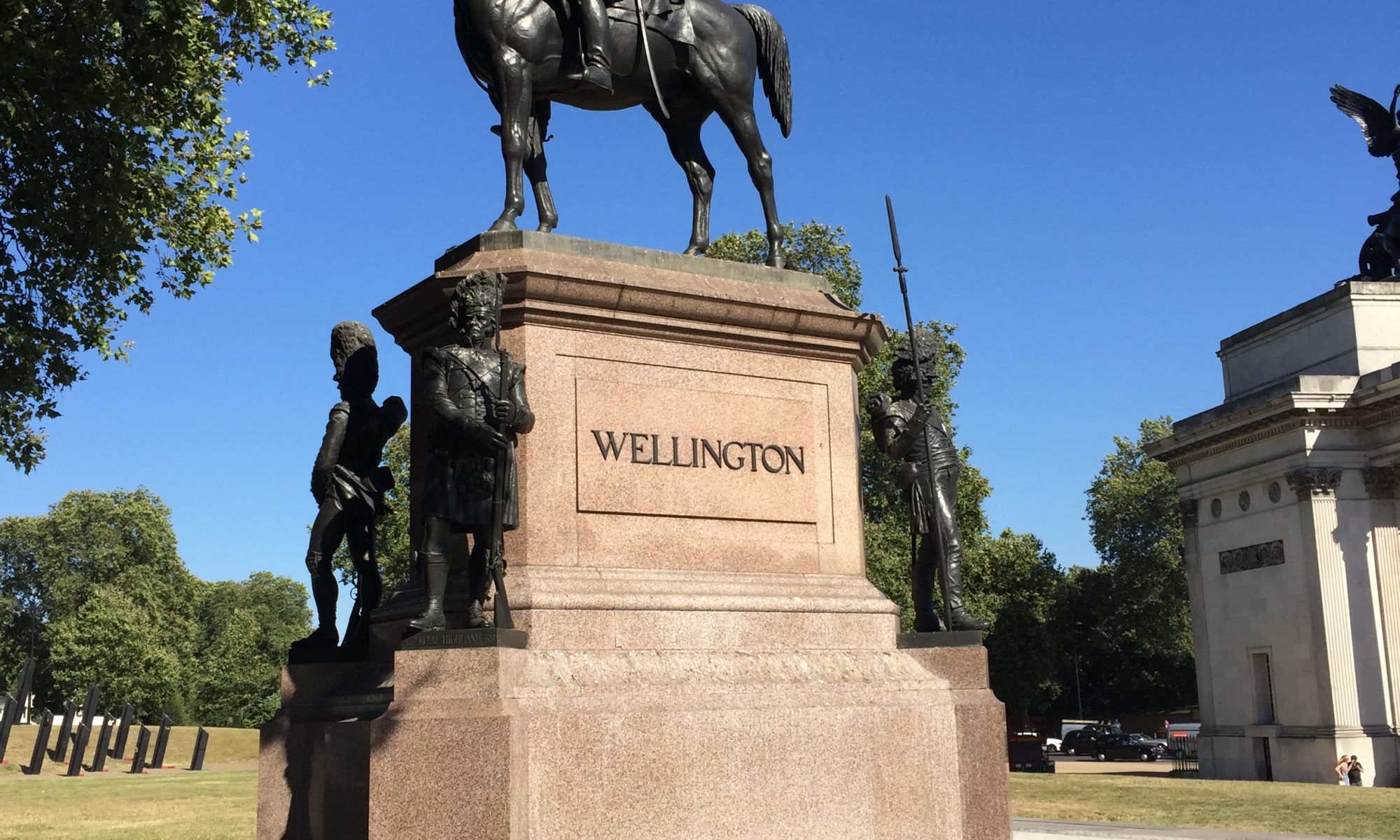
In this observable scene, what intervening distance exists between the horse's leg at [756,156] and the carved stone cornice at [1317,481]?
34.3 m

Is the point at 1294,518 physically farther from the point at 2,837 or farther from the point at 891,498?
the point at 2,837

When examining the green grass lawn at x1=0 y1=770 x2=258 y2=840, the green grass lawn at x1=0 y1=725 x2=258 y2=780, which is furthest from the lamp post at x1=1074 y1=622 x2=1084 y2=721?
the green grass lawn at x1=0 y1=770 x2=258 y2=840

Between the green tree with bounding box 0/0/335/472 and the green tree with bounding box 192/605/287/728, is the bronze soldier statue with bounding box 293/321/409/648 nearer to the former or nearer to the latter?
the green tree with bounding box 0/0/335/472

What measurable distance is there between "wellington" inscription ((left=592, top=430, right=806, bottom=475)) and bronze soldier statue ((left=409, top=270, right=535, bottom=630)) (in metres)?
0.99

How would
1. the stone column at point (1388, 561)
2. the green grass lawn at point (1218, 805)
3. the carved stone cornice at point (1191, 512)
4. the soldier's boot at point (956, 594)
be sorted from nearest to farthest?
the soldier's boot at point (956, 594) → the green grass lawn at point (1218, 805) → the stone column at point (1388, 561) → the carved stone cornice at point (1191, 512)

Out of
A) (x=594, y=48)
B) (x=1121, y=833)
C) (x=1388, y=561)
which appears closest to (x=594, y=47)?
(x=594, y=48)

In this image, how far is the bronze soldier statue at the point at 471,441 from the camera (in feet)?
27.2

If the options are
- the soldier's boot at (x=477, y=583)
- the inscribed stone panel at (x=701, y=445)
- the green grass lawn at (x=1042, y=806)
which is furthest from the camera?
the green grass lawn at (x=1042, y=806)

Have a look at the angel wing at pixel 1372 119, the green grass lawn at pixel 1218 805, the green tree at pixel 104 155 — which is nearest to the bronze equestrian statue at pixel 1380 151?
the angel wing at pixel 1372 119

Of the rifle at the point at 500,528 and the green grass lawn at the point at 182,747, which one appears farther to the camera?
the green grass lawn at the point at 182,747

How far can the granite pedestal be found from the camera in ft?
25.8

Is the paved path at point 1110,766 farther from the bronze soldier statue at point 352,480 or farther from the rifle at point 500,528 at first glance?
the rifle at point 500,528

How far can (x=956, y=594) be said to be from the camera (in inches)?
408

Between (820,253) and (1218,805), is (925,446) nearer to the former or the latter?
(1218,805)
